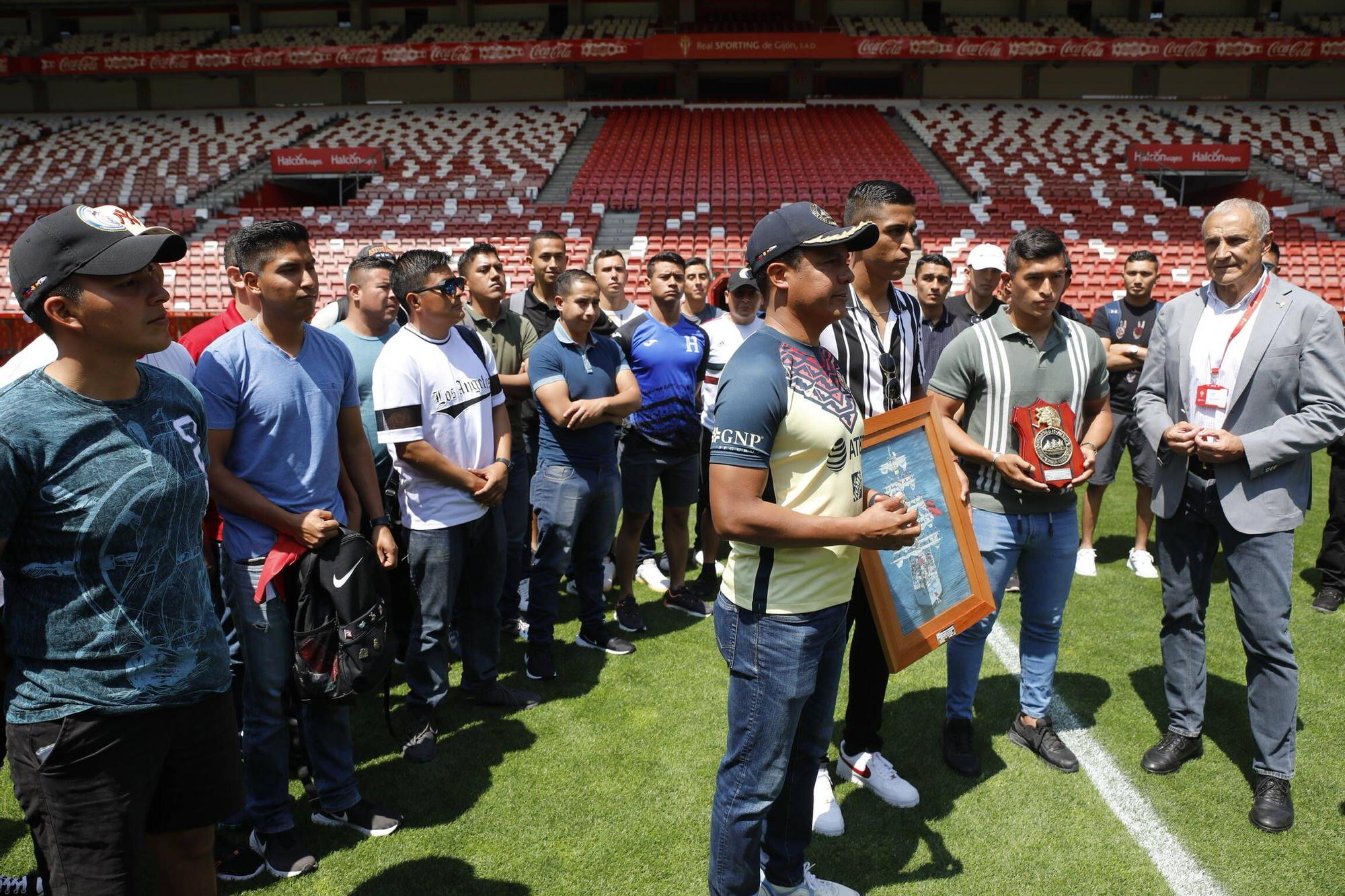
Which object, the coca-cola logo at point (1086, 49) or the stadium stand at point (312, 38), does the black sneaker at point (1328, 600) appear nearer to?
the coca-cola logo at point (1086, 49)

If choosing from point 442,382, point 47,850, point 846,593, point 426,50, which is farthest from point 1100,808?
point 426,50

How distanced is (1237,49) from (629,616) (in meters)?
30.7

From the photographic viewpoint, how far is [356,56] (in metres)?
28.8

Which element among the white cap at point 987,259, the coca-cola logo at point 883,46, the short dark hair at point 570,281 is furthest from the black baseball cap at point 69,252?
the coca-cola logo at point 883,46

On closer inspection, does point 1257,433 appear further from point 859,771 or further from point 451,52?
point 451,52

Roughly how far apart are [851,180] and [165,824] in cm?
2325

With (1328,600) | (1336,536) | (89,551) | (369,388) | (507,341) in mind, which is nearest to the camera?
(89,551)

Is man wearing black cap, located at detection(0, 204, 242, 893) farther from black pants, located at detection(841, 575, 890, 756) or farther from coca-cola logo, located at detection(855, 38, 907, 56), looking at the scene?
coca-cola logo, located at detection(855, 38, 907, 56)

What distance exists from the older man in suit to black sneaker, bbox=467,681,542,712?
2.98m

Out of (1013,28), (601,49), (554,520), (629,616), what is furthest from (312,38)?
(554,520)

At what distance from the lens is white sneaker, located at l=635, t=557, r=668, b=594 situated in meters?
5.98

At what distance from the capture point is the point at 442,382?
12.1 feet

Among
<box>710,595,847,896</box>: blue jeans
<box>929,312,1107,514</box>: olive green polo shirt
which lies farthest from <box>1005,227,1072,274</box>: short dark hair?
<box>710,595,847,896</box>: blue jeans

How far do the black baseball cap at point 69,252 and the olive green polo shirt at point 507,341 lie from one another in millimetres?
3016
